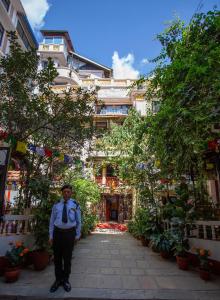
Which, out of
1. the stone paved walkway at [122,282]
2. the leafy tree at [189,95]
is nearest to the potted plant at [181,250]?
the stone paved walkway at [122,282]

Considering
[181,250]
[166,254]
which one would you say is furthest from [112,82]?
[181,250]

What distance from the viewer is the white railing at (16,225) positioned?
16.9ft

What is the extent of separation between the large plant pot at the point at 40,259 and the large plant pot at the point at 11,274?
77cm

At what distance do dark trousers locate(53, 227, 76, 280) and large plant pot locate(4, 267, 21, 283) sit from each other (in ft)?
3.08

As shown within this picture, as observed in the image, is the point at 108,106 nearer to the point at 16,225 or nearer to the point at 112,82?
the point at 112,82

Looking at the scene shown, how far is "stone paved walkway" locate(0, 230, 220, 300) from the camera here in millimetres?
3695

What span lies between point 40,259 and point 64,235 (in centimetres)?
163

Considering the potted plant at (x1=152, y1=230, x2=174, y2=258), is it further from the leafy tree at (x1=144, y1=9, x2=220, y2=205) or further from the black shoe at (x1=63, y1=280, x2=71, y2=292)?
the black shoe at (x1=63, y1=280, x2=71, y2=292)

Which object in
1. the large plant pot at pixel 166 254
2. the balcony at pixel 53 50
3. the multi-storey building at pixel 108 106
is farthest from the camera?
the balcony at pixel 53 50

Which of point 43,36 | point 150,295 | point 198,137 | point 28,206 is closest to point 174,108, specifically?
point 198,137

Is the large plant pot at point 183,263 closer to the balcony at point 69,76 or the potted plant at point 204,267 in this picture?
the potted plant at point 204,267

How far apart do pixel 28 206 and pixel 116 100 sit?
50.0 ft

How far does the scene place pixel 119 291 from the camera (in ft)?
12.7

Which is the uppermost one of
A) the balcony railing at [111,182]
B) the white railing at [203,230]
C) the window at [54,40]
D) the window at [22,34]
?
the window at [54,40]
